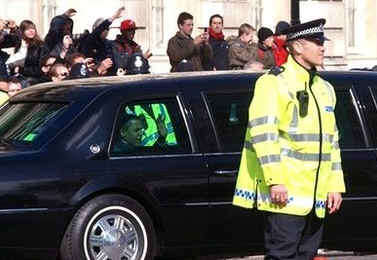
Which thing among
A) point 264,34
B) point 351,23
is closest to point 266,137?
point 264,34

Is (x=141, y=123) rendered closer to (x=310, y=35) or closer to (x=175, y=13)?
(x=310, y=35)

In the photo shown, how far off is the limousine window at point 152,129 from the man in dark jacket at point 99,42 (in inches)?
219

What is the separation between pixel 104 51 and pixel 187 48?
1.18 meters

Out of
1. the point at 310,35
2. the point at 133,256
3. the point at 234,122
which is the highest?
the point at 310,35

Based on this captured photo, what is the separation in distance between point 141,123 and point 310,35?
2.52 metres

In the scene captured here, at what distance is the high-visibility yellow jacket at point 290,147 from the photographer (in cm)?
711

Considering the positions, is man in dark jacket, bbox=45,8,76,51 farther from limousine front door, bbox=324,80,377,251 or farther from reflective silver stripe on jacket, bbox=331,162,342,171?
reflective silver stripe on jacket, bbox=331,162,342,171

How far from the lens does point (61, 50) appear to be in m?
15.2

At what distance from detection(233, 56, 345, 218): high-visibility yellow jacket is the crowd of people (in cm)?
621

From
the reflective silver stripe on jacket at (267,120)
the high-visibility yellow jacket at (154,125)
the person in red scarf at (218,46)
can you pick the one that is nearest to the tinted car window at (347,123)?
the high-visibility yellow jacket at (154,125)

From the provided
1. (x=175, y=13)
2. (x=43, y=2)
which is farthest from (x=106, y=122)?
(x=175, y=13)

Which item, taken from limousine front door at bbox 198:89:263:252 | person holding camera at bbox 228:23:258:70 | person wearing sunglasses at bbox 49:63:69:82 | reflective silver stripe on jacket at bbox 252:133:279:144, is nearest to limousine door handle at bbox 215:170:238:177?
limousine front door at bbox 198:89:263:252

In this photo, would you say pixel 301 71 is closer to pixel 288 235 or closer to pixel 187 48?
pixel 288 235

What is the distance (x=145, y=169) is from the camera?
9.30 meters
